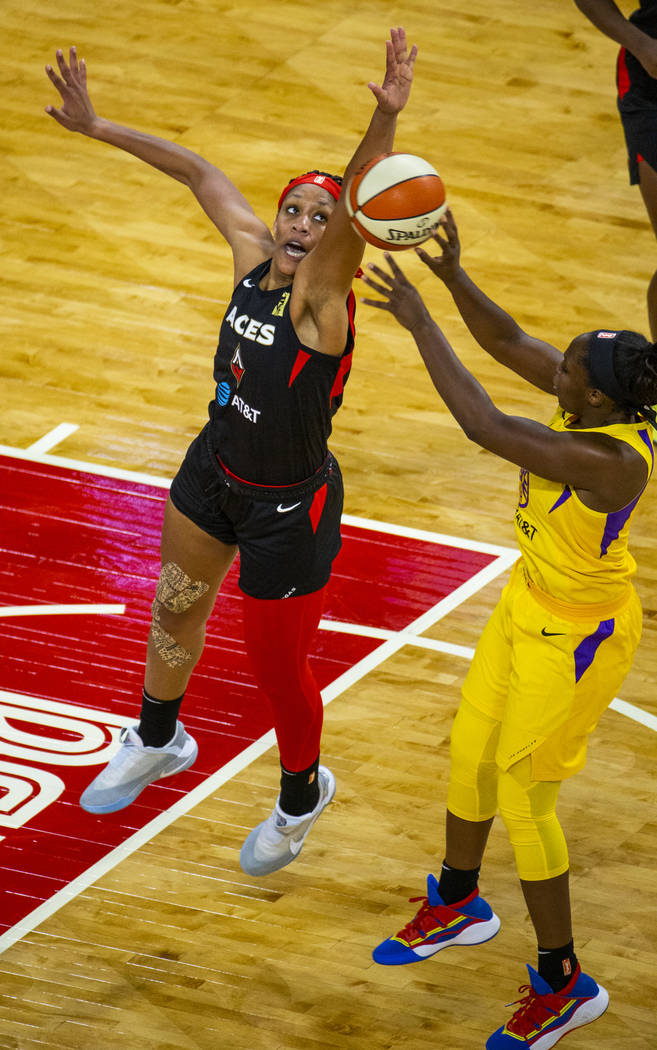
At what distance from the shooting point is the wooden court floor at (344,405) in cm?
388

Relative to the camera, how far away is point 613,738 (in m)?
4.86

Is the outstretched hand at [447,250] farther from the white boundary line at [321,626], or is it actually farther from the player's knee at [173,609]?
the white boundary line at [321,626]

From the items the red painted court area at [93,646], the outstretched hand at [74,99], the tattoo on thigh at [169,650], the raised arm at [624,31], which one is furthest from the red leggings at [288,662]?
the raised arm at [624,31]

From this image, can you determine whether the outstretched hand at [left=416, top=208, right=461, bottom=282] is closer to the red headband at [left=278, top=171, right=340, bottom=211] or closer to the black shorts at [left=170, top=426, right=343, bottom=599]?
the red headband at [left=278, top=171, right=340, bottom=211]

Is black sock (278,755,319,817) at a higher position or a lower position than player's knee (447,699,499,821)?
lower

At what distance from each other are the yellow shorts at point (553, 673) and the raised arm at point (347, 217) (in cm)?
84

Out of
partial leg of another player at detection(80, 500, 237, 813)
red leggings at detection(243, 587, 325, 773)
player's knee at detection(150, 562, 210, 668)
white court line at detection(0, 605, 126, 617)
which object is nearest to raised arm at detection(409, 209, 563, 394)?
red leggings at detection(243, 587, 325, 773)

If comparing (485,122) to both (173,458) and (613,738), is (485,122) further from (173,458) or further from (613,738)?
(613,738)

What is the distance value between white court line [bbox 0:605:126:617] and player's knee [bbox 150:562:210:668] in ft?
3.22

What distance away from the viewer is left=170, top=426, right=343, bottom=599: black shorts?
12.7 ft

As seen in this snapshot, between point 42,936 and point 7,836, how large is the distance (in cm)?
44

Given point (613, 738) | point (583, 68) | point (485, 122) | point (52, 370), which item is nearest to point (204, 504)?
point (613, 738)

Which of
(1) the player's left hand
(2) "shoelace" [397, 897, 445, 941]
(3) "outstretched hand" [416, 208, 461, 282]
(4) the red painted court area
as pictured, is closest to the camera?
(1) the player's left hand

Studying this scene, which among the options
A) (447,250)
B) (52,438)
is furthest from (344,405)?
(447,250)
